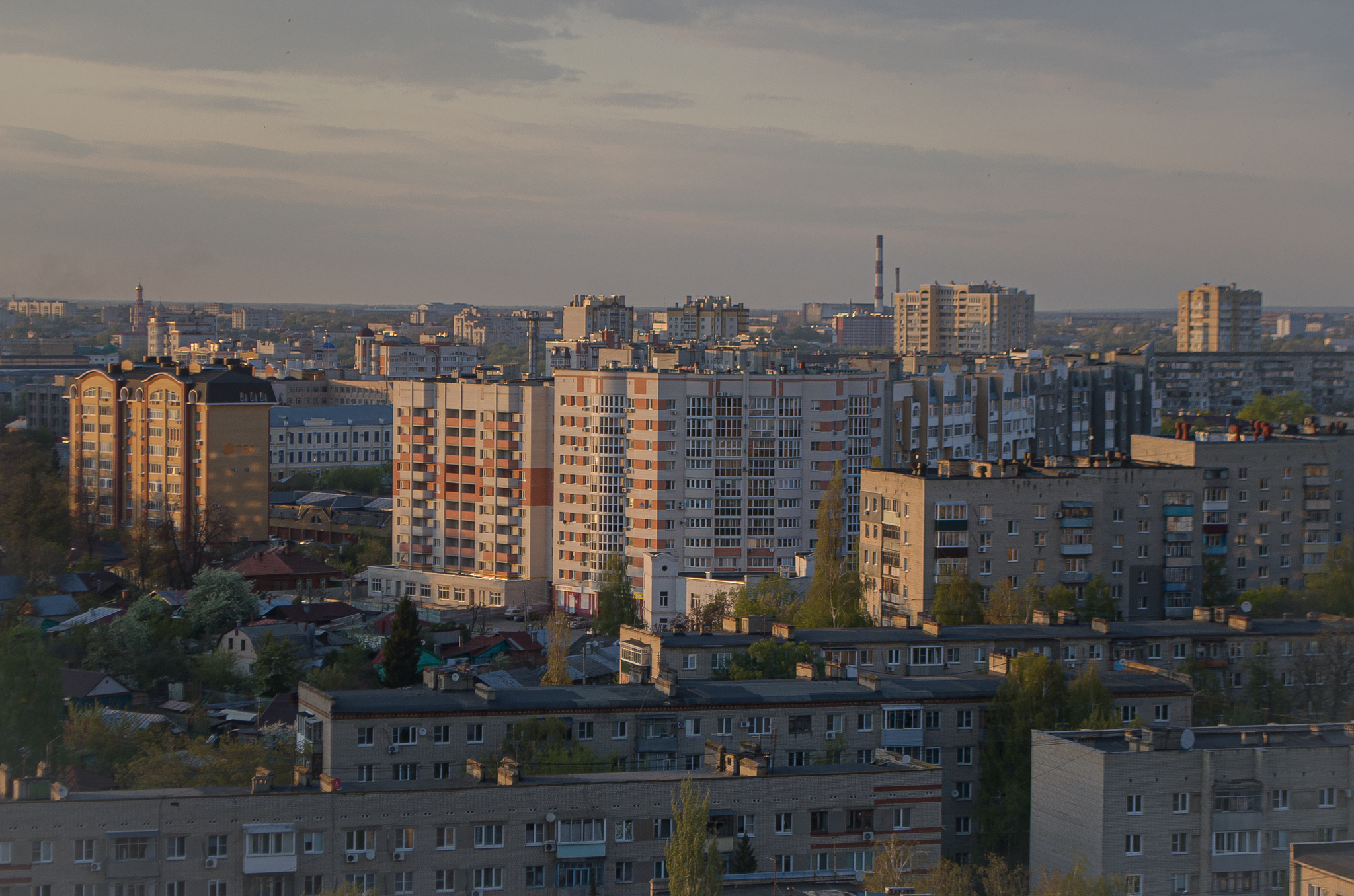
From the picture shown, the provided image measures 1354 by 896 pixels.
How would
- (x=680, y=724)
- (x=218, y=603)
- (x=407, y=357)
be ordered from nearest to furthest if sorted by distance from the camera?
(x=680, y=724)
(x=218, y=603)
(x=407, y=357)

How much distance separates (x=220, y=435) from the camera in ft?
132

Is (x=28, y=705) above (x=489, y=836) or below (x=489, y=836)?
below

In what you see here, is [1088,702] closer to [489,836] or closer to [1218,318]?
[489,836]

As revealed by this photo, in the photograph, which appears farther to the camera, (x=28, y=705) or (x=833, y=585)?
(x=833, y=585)

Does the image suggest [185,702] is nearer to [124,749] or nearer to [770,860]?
[124,749]

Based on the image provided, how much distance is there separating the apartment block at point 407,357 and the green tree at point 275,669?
178 feet

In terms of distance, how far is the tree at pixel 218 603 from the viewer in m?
27.1

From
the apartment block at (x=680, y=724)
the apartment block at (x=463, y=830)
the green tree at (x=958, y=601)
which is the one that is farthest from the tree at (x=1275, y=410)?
the apartment block at (x=463, y=830)

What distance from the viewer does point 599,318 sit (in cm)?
8719

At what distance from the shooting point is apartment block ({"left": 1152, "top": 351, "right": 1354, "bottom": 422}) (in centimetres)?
6881

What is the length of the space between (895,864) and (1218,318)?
88.2 meters

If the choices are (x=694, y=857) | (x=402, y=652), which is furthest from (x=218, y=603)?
(x=694, y=857)

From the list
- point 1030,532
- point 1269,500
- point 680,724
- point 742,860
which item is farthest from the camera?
point 1269,500

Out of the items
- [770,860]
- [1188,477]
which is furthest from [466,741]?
[1188,477]
